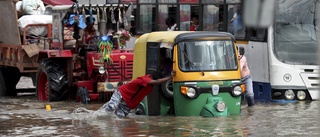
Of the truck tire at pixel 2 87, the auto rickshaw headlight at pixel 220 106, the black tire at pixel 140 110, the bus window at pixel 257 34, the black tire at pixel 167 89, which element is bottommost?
the truck tire at pixel 2 87

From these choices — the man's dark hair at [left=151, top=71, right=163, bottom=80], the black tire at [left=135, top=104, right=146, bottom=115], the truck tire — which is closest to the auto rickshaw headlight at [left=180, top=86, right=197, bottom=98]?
the man's dark hair at [left=151, top=71, right=163, bottom=80]

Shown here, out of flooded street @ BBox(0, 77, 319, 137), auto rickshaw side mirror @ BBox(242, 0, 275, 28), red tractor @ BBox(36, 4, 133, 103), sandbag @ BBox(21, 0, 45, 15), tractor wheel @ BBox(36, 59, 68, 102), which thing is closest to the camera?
auto rickshaw side mirror @ BBox(242, 0, 275, 28)

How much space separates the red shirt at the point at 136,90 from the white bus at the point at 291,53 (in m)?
4.27

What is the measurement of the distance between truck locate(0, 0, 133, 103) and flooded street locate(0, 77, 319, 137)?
173 centimetres

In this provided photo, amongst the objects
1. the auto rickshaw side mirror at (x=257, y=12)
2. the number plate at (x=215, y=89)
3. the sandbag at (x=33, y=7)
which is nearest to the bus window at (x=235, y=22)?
the number plate at (x=215, y=89)

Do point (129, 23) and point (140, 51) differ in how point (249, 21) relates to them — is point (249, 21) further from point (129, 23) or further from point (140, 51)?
point (129, 23)

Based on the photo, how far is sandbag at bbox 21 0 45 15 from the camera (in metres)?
21.4

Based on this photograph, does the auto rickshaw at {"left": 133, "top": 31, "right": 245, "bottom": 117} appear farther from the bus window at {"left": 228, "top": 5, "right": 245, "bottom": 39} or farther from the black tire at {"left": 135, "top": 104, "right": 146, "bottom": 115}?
the bus window at {"left": 228, "top": 5, "right": 245, "bottom": 39}

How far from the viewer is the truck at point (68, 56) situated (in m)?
18.3

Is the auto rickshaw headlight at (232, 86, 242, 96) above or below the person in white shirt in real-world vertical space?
above

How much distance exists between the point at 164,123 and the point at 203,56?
57.0 inches

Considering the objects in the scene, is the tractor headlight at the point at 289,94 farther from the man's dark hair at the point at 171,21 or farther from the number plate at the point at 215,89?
the man's dark hair at the point at 171,21

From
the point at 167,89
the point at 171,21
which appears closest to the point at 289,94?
the point at 167,89

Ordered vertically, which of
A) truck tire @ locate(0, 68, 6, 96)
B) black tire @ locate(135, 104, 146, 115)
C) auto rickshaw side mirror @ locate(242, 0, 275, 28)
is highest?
auto rickshaw side mirror @ locate(242, 0, 275, 28)
